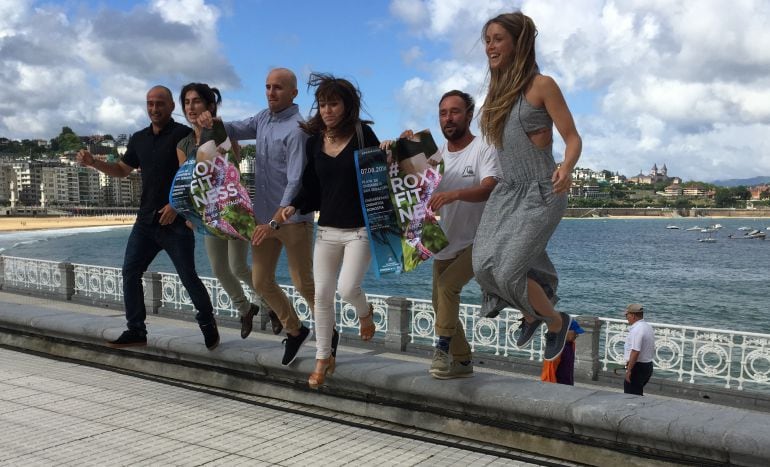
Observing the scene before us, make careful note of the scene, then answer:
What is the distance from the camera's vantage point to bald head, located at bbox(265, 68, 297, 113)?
495cm

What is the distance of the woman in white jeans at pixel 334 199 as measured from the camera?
443 centimetres

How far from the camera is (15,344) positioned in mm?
7176

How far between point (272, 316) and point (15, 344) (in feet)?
11.3

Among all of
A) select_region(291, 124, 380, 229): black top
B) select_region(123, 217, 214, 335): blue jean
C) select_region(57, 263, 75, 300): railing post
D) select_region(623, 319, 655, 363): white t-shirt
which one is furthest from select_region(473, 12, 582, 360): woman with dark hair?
select_region(57, 263, 75, 300): railing post

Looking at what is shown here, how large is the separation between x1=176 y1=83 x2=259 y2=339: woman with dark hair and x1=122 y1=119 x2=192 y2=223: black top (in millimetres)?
134

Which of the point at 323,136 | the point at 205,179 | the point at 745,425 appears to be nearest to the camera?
the point at 745,425

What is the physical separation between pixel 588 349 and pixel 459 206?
237 inches

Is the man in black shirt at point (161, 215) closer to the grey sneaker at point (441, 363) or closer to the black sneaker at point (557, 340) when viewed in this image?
the grey sneaker at point (441, 363)

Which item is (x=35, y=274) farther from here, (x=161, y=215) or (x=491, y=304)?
(x=491, y=304)

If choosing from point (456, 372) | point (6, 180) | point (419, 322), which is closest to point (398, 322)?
point (419, 322)

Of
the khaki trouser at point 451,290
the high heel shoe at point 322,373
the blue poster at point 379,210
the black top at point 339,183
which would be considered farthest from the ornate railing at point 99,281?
the khaki trouser at point 451,290

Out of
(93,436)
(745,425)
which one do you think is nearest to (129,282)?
(93,436)

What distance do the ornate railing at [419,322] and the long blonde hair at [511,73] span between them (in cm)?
363

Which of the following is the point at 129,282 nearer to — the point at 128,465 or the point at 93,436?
the point at 93,436
